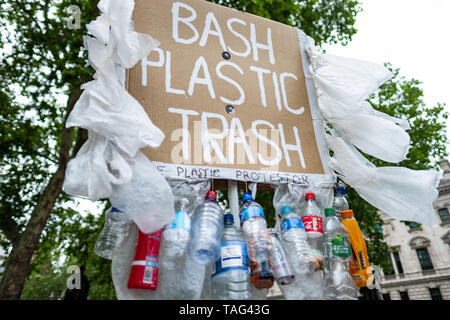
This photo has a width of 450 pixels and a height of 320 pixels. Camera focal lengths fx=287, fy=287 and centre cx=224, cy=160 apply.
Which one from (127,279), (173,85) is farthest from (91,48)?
(127,279)

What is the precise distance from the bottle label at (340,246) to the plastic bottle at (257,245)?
1.12 feet

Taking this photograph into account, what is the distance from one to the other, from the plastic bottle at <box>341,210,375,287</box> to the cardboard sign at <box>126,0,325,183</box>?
0.32m

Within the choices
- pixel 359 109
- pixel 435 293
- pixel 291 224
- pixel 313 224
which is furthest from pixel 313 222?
pixel 435 293

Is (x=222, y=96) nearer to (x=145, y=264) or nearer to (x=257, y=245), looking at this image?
(x=257, y=245)

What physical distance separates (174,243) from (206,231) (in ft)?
0.52

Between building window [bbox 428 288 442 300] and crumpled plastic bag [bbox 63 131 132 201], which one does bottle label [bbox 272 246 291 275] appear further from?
building window [bbox 428 288 442 300]

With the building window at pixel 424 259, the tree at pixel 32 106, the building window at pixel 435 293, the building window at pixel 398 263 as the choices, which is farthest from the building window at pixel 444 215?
the tree at pixel 32 106

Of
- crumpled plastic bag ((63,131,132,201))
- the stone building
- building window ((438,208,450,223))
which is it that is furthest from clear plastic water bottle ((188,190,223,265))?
building window ((438,208,450,223))

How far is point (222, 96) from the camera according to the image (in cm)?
157

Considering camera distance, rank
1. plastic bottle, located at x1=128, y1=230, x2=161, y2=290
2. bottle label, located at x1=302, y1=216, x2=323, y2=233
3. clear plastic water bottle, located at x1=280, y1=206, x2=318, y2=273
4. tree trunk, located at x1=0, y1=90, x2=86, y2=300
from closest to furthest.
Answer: plastic bottle, located at x1=128, y1=230, x2=161, y2=290 < clear plastic water bottle, located at x1=280, y1=206, x2=318, y2=273 < bottle label, located at x1=302, y1=216, x2=323, y2=233 < tree trunk, located at x1=0, y1=90, x2=86, y2=300

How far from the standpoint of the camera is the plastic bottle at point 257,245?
3.83 ft

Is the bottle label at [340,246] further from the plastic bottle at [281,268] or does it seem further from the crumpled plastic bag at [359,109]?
the crumpled plastic bag at [359,109]

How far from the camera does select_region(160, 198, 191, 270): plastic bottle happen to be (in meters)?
1.13
